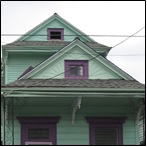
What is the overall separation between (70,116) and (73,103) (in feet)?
1.65

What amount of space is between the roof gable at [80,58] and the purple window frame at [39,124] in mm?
1346

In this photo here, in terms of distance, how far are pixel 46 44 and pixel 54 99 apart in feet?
16.4

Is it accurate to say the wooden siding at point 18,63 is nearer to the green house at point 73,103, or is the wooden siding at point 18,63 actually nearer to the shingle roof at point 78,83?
the green house at point 73,103

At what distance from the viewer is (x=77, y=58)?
48.6 ft

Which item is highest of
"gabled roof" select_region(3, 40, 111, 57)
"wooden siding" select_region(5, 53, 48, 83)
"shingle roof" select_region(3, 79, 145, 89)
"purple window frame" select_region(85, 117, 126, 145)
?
"gabled roof" select_region(3, 40, 111, 57)

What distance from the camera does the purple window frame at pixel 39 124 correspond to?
13.5 meters

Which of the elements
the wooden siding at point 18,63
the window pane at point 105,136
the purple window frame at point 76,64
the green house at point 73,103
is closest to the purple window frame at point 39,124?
the green house at point 73,103

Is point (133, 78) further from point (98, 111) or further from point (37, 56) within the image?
point (37, 56)

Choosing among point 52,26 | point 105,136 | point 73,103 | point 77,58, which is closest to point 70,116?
point 73,103

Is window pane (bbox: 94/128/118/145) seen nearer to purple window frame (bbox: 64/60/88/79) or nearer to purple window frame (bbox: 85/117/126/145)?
purple window frame (bbox: 85/117/126/145)

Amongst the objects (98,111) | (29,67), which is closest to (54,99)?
(98,111)

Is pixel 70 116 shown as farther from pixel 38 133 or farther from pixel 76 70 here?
pixel 76 70

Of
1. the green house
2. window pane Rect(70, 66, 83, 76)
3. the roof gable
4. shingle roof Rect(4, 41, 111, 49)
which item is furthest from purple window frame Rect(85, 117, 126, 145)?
shingle roof Rect(4, 41, 111, 49)

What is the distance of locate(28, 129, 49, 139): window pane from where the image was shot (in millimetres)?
13516
